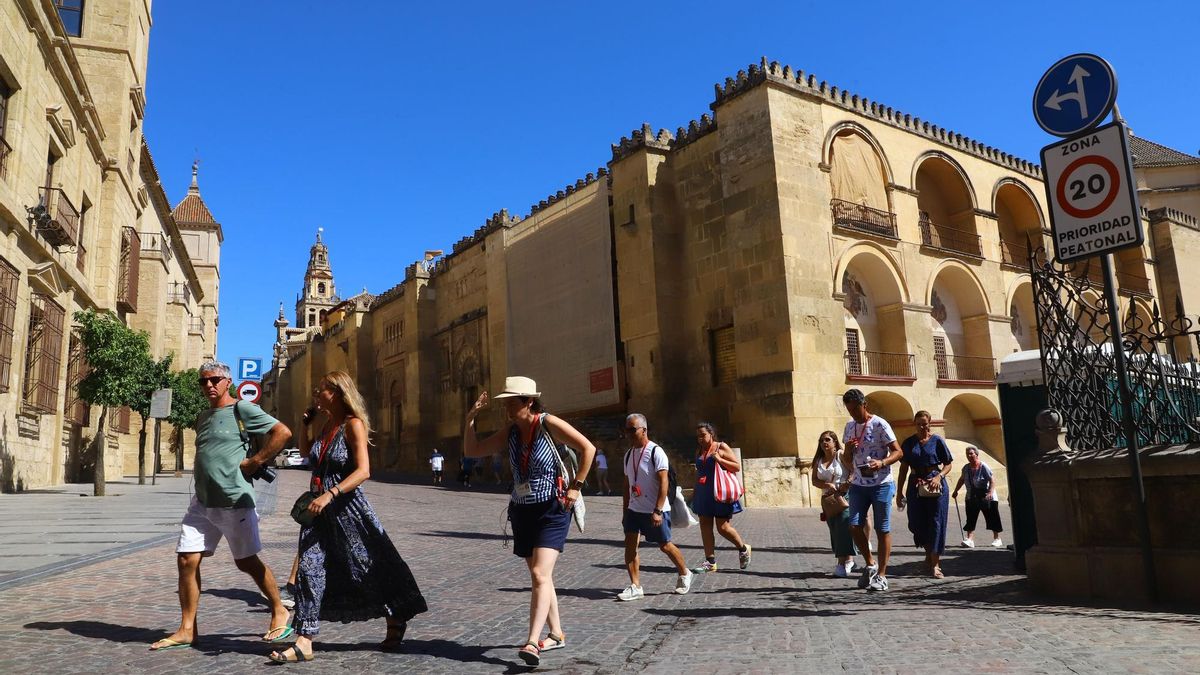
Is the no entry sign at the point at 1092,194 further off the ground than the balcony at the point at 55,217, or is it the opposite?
the balcony at the point at 55,217

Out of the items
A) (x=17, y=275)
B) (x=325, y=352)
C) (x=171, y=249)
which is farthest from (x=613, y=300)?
(x=325, y=352)

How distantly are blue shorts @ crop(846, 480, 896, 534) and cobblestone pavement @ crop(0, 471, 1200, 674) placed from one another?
58 cm

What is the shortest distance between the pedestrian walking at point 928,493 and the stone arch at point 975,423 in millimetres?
18552

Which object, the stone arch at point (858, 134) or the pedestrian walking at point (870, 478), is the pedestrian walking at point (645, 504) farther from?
the stone arch at point (858, 134)

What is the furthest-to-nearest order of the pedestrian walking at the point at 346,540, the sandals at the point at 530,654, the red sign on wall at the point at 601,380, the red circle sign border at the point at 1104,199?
the red sign on wall at the point at 601,380 → the red circle sign border at the point at 1104,199 → the pedestrian walking at the point at 346,540 → the sandals at the point at 530,654

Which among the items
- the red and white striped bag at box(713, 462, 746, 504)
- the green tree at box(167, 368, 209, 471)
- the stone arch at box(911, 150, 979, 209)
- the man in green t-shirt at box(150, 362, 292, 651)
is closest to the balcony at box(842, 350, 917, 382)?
the stone arch at box(911, 150, 979, 209)

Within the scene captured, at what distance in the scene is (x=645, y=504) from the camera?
7.00m

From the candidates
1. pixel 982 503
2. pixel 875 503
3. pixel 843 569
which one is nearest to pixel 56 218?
pixel 843 569

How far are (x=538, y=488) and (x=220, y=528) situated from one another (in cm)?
182

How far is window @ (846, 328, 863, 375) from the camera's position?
909 inches

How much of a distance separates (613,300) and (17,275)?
15823 mm

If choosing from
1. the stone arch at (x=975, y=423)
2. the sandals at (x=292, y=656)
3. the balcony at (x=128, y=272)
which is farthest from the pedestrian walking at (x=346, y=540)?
the balcony at (x=128, y=272)

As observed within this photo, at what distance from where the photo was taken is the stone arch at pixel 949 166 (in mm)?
26266

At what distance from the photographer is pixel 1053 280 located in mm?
6641
